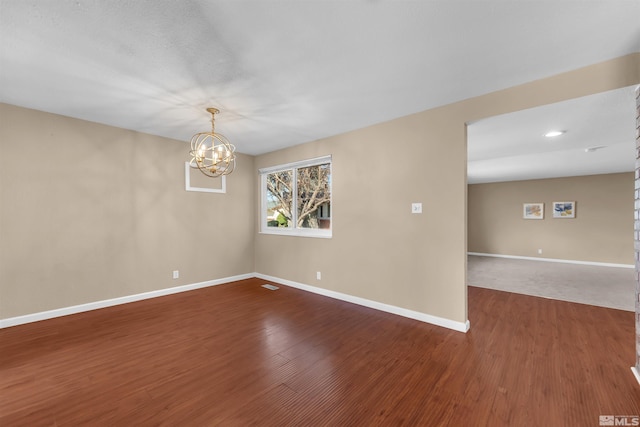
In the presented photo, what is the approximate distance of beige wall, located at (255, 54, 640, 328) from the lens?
8.14 ft

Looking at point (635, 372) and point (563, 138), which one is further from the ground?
point (563, 138)

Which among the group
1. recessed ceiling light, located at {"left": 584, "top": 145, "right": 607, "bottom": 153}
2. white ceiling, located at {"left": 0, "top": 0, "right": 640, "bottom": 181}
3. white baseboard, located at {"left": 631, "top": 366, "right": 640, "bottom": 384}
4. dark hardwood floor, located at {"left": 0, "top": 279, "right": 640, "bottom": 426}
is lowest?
dark hardwood floor, located at {"left": 0, "top": 279, "right": 640, "bottom": 426}

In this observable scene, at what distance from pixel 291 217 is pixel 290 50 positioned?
319 centimetres

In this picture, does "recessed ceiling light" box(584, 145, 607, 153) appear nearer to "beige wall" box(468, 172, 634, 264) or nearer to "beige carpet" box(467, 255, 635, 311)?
"beige carpet" box(467, 255, 635, 311)

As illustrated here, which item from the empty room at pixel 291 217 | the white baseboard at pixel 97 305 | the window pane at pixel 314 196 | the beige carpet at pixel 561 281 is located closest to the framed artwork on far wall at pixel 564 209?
the beige carpet at pixel 561 281

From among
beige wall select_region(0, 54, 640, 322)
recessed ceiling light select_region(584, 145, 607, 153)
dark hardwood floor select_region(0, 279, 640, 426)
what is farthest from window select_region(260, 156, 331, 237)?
recessed ceiling light select_region(584, 145, 607, 153)

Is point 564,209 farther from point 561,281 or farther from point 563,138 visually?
point 563,138

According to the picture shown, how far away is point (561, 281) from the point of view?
16.5 ft

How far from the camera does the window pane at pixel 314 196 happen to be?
4281mm

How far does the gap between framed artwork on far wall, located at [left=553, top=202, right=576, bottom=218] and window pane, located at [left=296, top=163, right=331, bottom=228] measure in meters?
7.10

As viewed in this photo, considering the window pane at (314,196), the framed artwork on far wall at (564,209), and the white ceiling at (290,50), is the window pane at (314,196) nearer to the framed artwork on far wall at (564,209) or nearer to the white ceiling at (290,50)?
the white ceiling at (290,50)

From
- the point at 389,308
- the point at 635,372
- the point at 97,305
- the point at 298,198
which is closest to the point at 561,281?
the point at 635,372

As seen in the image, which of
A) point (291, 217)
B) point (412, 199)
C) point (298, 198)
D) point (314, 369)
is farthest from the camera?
point (291, 217)

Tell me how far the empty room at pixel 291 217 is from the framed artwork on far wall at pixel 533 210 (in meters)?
3.30
